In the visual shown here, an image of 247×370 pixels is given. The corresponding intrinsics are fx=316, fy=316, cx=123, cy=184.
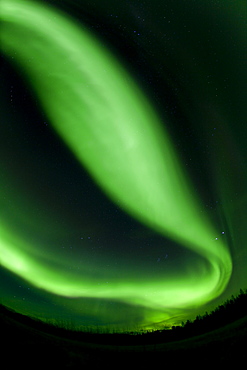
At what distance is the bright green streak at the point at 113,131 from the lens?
0.50m

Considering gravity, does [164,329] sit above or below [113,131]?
below

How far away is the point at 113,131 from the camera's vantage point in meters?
0.51

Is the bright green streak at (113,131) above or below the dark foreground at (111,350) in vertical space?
above

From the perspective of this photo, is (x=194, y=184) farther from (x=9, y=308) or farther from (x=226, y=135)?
(x=9, y=308)

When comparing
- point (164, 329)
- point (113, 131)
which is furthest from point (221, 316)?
point (113, 131)

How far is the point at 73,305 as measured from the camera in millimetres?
544

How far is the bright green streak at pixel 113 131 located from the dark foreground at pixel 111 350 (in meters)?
0.07

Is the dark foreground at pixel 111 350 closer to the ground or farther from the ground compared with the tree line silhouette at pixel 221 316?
closer to the ground

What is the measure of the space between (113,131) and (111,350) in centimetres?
34

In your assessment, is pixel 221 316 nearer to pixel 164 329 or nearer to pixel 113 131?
pixel 164 329

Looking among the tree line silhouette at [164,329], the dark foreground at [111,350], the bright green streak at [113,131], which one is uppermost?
the bright green streak at [113,131]

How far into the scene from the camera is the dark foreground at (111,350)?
42 centimetres

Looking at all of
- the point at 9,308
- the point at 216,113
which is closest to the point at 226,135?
Answer: the point at 216,113

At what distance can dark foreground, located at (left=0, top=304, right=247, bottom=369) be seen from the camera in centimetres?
42
